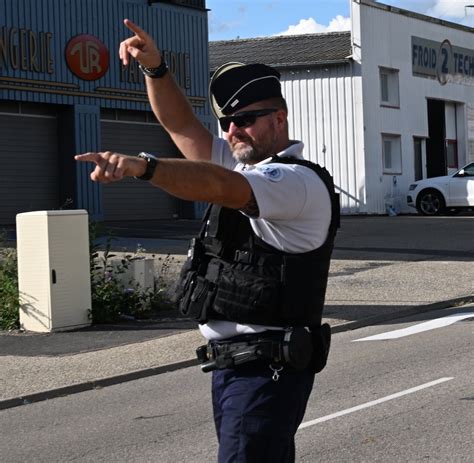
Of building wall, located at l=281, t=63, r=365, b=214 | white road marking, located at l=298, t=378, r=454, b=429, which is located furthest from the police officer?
building wall, located at l=281, t=63, r=365, b=214

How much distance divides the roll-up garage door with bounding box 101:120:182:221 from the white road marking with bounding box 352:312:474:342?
54.2ft

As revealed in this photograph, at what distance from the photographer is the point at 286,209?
3.87 m

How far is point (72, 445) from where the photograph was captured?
763 centimetres

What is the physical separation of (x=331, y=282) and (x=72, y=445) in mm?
10329

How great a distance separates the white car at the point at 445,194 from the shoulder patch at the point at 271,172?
30.3m

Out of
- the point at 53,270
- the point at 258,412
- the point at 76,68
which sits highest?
the point at 76,68

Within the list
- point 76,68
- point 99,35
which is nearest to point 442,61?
point 99,35

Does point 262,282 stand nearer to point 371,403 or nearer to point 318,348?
point 318,348

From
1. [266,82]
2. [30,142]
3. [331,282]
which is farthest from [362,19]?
[266,82]

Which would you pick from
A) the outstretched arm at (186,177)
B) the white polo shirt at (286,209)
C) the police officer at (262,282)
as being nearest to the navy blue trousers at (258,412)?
the police officer at (262,282)

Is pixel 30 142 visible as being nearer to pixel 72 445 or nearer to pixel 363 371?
pixel 363 371

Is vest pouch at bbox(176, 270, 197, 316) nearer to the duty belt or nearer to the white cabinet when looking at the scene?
the duty belt

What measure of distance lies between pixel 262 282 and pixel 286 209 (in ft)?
0.97

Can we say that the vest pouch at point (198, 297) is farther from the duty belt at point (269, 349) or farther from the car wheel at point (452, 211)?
the car wheel at point (452, 211)
